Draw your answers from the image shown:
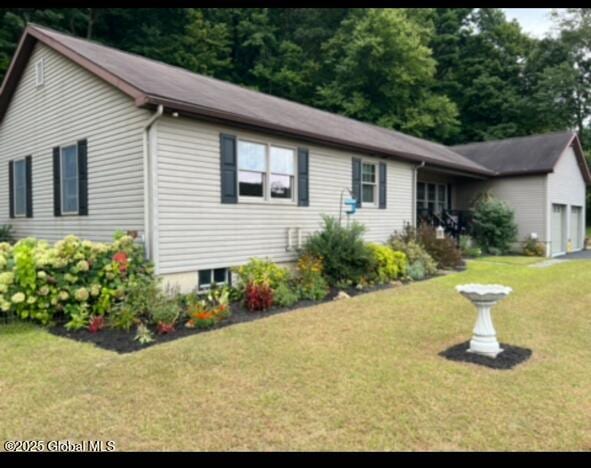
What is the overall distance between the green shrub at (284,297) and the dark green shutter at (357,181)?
13.2 ft

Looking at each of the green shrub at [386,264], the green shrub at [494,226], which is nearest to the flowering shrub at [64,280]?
the green shrub at [386,264]

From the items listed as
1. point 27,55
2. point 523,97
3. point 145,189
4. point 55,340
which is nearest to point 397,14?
point 523,97

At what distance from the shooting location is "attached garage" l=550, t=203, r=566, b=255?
16.9m

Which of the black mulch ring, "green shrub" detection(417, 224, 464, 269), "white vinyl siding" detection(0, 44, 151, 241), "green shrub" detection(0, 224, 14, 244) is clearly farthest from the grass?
"green shrub" detection(417, 224, 464, 269)

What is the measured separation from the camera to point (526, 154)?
17.5m

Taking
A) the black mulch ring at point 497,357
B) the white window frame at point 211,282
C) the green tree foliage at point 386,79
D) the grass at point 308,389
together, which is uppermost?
the green tree foliage at point 386,79

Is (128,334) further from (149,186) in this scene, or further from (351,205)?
(351,205)

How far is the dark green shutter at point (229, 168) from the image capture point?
25.9ft

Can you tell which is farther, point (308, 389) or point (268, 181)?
point (268, 181)

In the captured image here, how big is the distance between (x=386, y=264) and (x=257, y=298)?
4.08m

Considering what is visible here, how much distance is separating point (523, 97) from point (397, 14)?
32.2 ft

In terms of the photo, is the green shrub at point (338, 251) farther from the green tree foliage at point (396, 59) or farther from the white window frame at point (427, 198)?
the green tree foliage at point (396, 59)

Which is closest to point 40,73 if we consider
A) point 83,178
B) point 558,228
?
point 83,178

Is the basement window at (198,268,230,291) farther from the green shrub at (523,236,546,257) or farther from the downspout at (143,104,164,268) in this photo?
the green shrub at (523,236,546,257)
